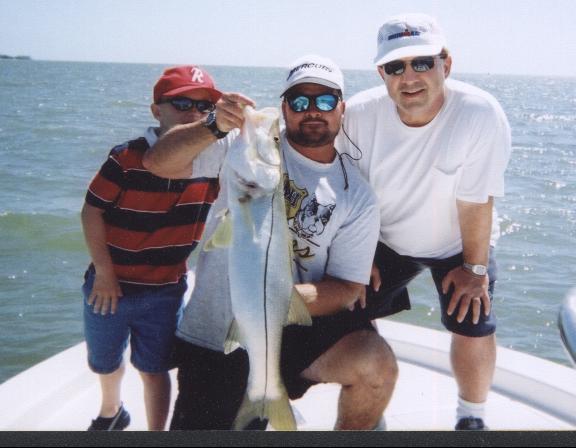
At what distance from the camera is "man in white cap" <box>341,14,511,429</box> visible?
10.7 ft

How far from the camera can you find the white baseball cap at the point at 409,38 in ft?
10.7

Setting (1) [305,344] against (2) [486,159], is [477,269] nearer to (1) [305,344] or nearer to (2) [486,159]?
(2) [486,159]

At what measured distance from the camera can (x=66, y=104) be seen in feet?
126

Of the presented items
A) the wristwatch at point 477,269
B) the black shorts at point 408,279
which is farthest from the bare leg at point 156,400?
the wristwatch at point 477,269

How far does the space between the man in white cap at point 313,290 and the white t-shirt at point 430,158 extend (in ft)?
0.79

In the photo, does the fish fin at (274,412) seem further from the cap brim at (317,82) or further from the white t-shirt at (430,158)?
the cap brim at (317,82)

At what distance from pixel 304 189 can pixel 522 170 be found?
18455 millimetres

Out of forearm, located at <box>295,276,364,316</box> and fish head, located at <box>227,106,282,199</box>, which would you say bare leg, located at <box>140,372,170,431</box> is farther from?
fish head, located at <box>227,106,282,199</box>

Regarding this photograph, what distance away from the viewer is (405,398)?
4320 millimetres

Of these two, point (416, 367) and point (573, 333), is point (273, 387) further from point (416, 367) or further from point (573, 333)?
point (416, 367)

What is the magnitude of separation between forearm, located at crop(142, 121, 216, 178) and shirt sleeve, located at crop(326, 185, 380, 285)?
2.87ft

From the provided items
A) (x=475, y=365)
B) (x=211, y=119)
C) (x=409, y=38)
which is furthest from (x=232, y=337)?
(x=409, y=38)

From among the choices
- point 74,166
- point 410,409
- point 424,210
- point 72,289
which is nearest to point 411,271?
point 424,210

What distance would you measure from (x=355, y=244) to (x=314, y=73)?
917 millimetres
